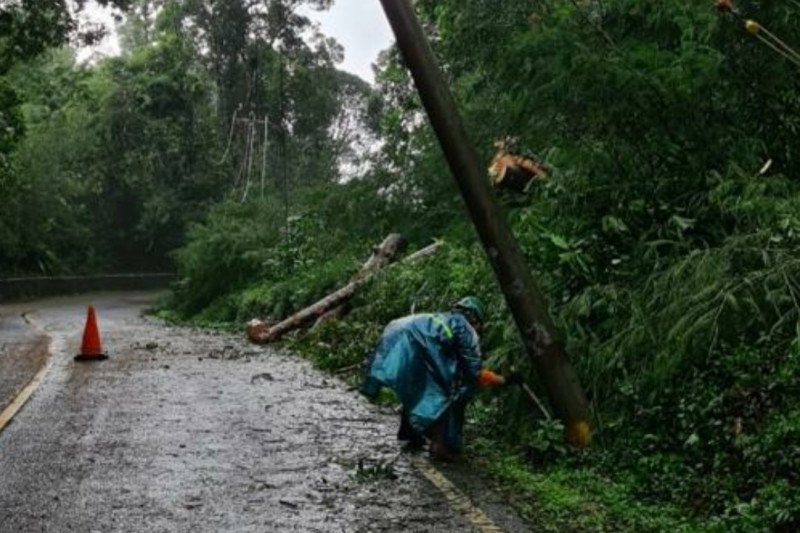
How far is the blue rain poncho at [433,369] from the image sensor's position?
8102 mm

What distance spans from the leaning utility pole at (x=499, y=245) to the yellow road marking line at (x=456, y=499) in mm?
1283

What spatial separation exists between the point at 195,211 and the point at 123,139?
5.51 m

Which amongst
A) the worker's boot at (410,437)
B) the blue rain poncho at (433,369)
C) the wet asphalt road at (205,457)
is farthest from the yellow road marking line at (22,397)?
the blue rain poncho at (433,369)

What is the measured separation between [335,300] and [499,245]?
35.4ft

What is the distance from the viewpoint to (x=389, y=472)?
7.48 metres

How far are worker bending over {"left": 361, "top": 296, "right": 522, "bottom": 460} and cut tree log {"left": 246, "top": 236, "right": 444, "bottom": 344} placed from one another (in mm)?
9467

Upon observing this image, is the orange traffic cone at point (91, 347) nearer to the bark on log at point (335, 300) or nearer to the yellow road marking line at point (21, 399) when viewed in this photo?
the yellow road marking line at point (21, 399)

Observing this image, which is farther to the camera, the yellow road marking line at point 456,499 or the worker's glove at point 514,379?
the worker's glove at point 514,379

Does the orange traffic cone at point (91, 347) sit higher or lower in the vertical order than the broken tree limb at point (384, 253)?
lower

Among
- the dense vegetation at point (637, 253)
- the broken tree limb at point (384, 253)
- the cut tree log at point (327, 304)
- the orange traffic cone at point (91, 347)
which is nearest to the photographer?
the dense vegetation at point (637, 253)

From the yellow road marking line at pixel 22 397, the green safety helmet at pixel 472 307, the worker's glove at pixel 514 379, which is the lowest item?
the yellow road marking line at pixel 22 397

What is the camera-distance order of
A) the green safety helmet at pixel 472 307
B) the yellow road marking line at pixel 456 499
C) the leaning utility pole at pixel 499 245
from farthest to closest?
the green safety helmet at pixel 472 307 < the leaning utility pole at pixel 499 245 < the yellow road marking line at pixel 456 499

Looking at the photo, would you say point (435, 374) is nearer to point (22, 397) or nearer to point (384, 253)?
point (22, 397)

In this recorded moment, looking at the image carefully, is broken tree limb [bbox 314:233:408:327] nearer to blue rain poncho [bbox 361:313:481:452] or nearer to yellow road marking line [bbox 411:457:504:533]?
blue rain poncho [bbox 361:313:481:452]
